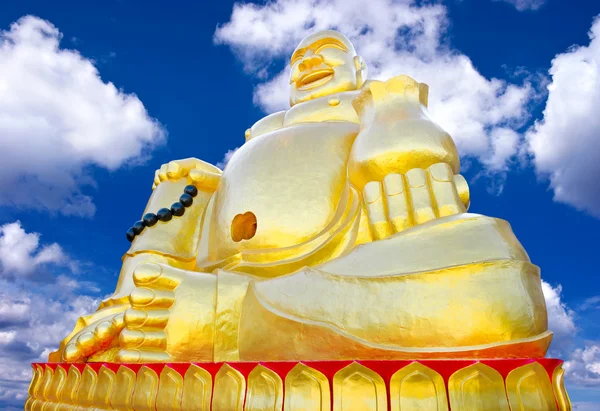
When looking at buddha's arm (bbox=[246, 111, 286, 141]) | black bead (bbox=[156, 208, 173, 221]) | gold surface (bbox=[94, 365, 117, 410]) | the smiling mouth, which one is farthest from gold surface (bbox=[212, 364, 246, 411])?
the smiling mouth

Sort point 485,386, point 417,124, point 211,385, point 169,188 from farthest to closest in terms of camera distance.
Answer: point 169,188 → point 417,124 → point 211,385 → point 485,386

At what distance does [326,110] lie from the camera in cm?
391

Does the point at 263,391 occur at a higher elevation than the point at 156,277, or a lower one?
lower

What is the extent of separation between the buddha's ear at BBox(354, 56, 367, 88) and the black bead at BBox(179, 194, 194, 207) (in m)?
1.89

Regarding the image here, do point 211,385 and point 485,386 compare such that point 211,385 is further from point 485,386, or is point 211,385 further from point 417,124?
point 417,124

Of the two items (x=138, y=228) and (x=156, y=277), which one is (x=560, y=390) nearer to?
(x=156, y=277)

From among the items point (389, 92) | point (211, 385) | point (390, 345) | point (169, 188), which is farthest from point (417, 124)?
point (169, 188)

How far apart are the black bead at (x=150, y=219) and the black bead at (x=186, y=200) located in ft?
0.77

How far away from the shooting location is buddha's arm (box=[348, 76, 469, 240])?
2.61 meters

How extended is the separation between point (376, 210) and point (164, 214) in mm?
1739

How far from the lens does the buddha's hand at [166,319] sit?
2.47 m

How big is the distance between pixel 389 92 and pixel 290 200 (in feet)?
3.15

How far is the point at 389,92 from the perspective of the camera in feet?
10.3

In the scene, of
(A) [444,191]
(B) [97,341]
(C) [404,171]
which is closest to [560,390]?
(A) [444,191]
